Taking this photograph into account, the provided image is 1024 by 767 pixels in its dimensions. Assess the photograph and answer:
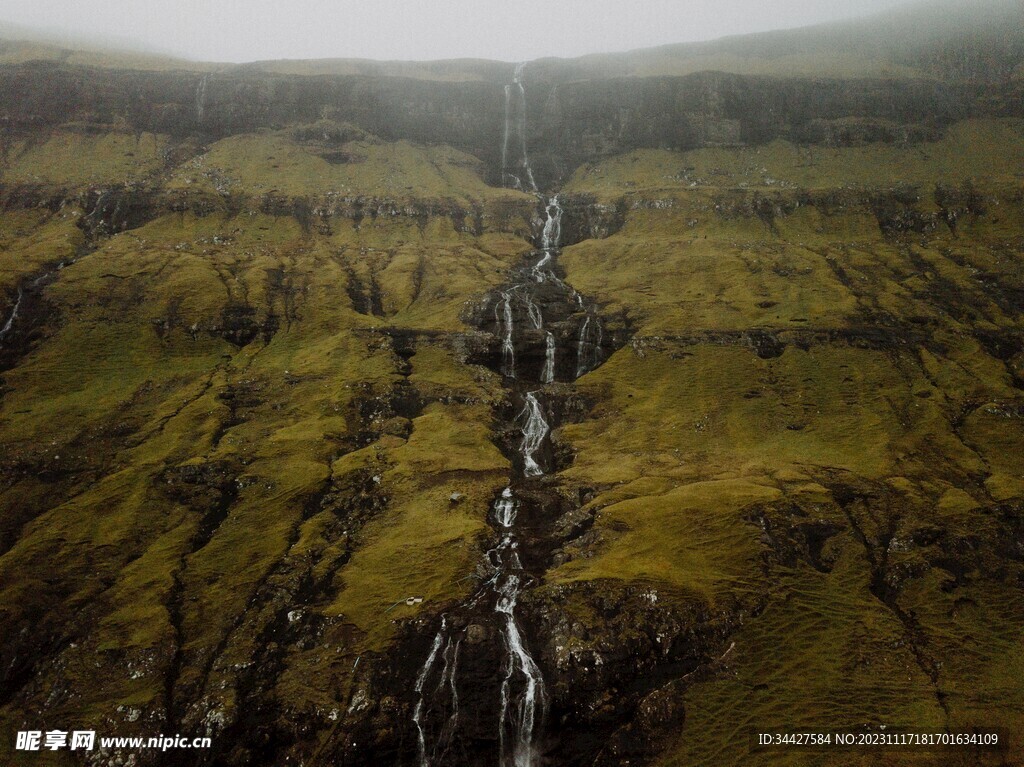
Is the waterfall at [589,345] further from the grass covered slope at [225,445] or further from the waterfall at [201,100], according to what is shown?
the waterfall at [201,100]

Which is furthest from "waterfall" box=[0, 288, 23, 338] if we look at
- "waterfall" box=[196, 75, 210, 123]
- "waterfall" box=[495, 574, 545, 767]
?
"waterfall" box=[196, 75, 210, 123]

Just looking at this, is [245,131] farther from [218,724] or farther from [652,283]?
[218,724]

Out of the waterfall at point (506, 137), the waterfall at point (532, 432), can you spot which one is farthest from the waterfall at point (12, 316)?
the waterfall at point (506, 137)

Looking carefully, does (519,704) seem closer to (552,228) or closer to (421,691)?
(421,691)

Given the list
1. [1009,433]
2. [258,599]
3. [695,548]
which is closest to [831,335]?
[1009,433]

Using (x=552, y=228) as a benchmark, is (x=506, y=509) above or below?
below

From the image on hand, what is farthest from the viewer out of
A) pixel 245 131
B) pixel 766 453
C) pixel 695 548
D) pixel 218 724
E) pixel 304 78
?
pixel 304 78

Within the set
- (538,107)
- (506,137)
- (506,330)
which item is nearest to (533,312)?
(506,330)
